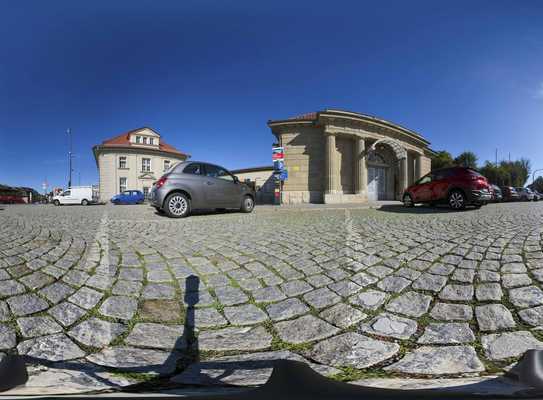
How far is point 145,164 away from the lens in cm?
3609

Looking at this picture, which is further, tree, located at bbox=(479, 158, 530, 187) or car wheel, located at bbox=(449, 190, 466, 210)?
tree, located at bbox=(479, 158, 530, 187)

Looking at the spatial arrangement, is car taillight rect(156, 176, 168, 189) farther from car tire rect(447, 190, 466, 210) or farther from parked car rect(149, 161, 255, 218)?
car tire rect(447, 190, 466, 210)

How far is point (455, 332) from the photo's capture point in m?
1.78

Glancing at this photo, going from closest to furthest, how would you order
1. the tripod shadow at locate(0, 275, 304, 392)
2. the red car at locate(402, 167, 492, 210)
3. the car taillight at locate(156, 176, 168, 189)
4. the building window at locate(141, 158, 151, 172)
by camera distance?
1. the tripod shadow at locate(0, 275, 304, 392)
2. the car taillight at locate(156, 176, 168, 189)
3. the red car at locate(402, 167, 492, 210)
4. the building window at locate(141, 158, 151, 172)

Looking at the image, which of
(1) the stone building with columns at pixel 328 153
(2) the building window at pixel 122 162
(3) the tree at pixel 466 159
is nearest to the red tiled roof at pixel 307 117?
(1) the stone building with columns at pixel 328 153

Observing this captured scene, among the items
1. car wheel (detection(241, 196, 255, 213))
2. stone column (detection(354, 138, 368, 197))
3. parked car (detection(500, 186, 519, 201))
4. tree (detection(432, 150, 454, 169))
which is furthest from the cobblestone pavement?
tree (detection(432, 150, 454, 169))

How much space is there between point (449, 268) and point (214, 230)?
3.95 metres

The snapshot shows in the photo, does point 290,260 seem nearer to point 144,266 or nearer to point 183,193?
point 144,266

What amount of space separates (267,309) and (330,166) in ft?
66.1

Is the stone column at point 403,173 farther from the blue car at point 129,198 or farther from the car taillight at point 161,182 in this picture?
the blue car at point 129,198

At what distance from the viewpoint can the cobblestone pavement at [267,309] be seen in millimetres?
1608

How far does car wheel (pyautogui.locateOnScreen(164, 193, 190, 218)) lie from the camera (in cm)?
723

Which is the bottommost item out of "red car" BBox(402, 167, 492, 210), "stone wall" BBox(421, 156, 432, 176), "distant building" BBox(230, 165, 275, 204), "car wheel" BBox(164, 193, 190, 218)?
"car wheel" BBox(164, 193, 190, 218)

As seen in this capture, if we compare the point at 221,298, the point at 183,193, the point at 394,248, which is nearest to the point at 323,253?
the point at 394,248
